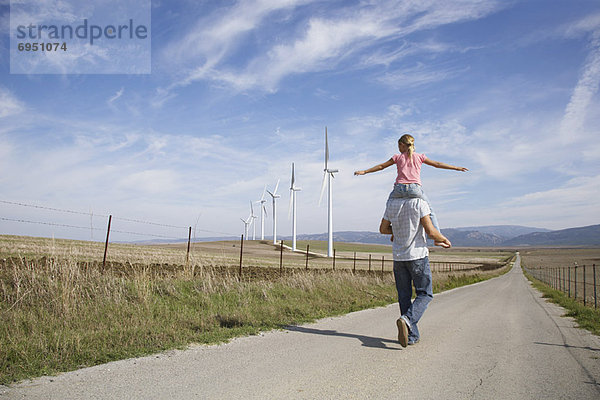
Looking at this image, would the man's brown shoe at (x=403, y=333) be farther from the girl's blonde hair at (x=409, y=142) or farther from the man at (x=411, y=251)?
the girl's blonde hair at (x=409, y=142)

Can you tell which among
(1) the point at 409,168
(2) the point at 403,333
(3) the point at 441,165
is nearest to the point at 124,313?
(2) the point at 403,333

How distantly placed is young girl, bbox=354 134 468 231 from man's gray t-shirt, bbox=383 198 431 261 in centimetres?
11

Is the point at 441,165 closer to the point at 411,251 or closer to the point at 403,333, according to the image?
the point at 411,251

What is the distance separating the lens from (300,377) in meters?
3.92

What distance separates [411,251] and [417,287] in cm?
60

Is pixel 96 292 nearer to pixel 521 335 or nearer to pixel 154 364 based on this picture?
pixel 154 364

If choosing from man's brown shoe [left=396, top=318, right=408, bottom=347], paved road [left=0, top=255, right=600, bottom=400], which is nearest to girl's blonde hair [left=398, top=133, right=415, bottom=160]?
man's brown shoe [left=396, top=318, right=408, bottom=347]

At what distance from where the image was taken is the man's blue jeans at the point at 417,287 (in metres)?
5.32

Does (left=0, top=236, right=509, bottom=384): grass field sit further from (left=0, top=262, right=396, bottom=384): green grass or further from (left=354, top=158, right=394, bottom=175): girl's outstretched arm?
(left=354, top=158, right=394, bottom=175): girl's outstretched arm

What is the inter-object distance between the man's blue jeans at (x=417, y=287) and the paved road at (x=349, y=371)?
0.38m

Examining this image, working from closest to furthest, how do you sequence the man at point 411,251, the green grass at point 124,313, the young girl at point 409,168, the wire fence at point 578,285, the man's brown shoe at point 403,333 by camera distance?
the green grass at point 124,313, the man's brown shoe at point 403,333, the man at point 411,251, the young girl at point 409,168, the wire fence at point 578,285

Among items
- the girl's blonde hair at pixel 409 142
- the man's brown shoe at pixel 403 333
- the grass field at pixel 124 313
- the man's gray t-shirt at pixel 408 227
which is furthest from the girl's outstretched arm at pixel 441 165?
the grass field at pixel 124 313

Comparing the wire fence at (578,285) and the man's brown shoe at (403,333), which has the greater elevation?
the man's brown shoe at (403,333)

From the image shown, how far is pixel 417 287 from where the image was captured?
5547 mm
